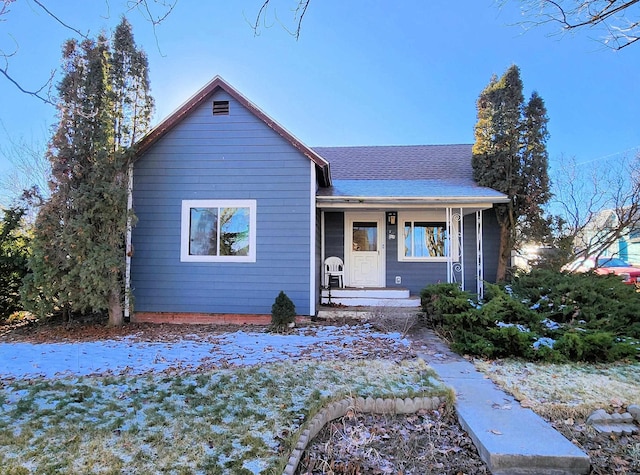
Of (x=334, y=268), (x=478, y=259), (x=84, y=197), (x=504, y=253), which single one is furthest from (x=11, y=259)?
(x=504, y=253)

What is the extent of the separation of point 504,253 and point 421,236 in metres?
2.11

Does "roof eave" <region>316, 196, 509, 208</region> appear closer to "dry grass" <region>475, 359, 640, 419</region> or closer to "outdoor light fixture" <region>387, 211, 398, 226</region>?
"outdoor light fixture" <region>387, 211, 398, 226</region>

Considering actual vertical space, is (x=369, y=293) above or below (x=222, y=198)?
below

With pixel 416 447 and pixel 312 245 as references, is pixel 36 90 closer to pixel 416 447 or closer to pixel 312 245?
pixel 416 447

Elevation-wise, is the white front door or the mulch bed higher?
the white front door

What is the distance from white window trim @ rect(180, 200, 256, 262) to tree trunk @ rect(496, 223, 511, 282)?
629cm

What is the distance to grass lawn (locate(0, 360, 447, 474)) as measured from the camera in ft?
8.10

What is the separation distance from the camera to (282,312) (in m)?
6.95

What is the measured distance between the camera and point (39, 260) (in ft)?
21.6

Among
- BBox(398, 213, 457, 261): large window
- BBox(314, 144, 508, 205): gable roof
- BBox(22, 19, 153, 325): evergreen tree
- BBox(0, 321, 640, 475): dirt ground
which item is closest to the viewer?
BBox(0, 321, 640, 475): dirt ground

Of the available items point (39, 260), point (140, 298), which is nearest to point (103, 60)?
point (39, 260)

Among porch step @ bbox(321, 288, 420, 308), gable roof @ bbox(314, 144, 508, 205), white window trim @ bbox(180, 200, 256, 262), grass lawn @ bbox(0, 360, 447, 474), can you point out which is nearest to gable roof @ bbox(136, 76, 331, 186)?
gable roof @ bbox(314, 144, 508, 205)

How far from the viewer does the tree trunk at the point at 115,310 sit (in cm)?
718

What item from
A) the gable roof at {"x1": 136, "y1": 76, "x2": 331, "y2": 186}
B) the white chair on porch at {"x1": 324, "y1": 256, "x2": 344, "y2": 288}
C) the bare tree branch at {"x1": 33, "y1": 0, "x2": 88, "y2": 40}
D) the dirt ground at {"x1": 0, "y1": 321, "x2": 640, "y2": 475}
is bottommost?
the dirt ground at {"x1": 0, "y1": 321, "x2": 640, "y2": 475}
